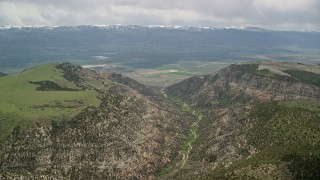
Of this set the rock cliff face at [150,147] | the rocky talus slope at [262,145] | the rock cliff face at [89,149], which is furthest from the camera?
the rock cliff face at [89,149]

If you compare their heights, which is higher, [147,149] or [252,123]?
[252,123]

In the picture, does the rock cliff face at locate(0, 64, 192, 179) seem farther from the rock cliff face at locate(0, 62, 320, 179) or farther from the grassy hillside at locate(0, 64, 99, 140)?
the grassy hillside at locate(0, 64, 99, 140)

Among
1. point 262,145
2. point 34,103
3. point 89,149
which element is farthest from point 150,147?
point 34,103

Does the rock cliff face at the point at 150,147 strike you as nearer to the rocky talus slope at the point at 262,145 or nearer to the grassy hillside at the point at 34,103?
the rocky talus slope at the point at 262,145

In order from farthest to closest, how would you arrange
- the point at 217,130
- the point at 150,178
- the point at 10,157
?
the point at 217,130
the point at 150,178
the point at 10,157

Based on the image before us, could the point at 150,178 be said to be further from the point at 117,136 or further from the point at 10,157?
the point at 10,157

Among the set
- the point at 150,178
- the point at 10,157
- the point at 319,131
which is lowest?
the point at 150,178

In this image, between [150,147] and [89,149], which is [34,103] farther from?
[150,147]

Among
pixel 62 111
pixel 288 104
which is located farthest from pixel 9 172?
pixel 288 104

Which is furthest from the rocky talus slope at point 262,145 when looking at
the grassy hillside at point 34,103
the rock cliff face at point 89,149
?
the grassy hillside at point 34,103

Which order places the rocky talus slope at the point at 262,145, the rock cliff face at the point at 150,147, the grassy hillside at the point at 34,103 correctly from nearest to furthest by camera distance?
the rocky talus slope at the point at 262,145, the rock cliff face at the point at 150,147, the grassy hillside at the point at 34,103

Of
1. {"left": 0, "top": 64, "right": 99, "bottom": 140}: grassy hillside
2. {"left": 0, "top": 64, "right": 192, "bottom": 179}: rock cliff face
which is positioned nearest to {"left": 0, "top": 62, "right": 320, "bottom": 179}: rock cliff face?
{"left": 0, "top": 64, "right": 192, "bottom": 179}: rock cliff face
